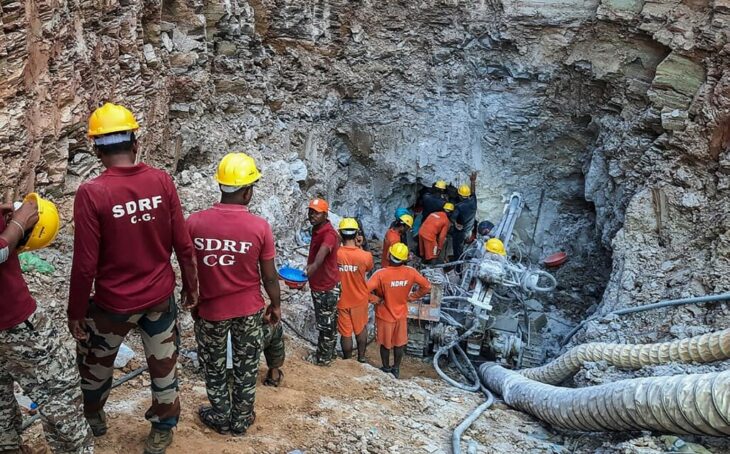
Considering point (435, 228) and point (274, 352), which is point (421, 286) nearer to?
point (274, 352)

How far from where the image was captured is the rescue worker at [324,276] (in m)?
5.21

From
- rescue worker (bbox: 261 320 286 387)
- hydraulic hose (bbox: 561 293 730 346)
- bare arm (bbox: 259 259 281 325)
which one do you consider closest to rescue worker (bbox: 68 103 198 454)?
bare arm (bbox: 259 259 281 325)

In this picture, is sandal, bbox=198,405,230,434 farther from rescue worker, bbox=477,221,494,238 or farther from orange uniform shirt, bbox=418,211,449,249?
rescue worker, bbox=477,221,494,238

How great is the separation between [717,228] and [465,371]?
339cm

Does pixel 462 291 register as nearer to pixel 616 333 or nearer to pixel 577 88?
pixel 616 333

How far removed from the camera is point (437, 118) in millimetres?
10961

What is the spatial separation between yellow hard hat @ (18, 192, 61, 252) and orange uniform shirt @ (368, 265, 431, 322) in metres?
3.89

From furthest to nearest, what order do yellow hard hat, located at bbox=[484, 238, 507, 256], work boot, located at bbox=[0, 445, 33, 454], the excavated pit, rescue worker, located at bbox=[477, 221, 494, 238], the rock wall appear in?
rescue worker, located at bbox=[477, 221, 494, 238]
yellow hard hat, located at bbox=[484, 238, 507, 256]
the rock wall
the excavated pit
work boot, located at bbox=[0, 445, 33, 454]

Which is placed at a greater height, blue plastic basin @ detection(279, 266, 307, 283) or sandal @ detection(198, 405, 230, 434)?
sandal @ detection(198, 405, 230, 434)

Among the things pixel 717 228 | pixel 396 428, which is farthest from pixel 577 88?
pixel 396 428

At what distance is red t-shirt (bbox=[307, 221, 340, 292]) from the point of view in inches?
205

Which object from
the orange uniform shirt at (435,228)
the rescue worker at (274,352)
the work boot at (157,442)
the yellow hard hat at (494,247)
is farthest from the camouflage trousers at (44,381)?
the orange uniform shirt at (435,228)

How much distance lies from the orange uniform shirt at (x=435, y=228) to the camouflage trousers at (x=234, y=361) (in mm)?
5949

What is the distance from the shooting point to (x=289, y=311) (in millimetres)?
6754
